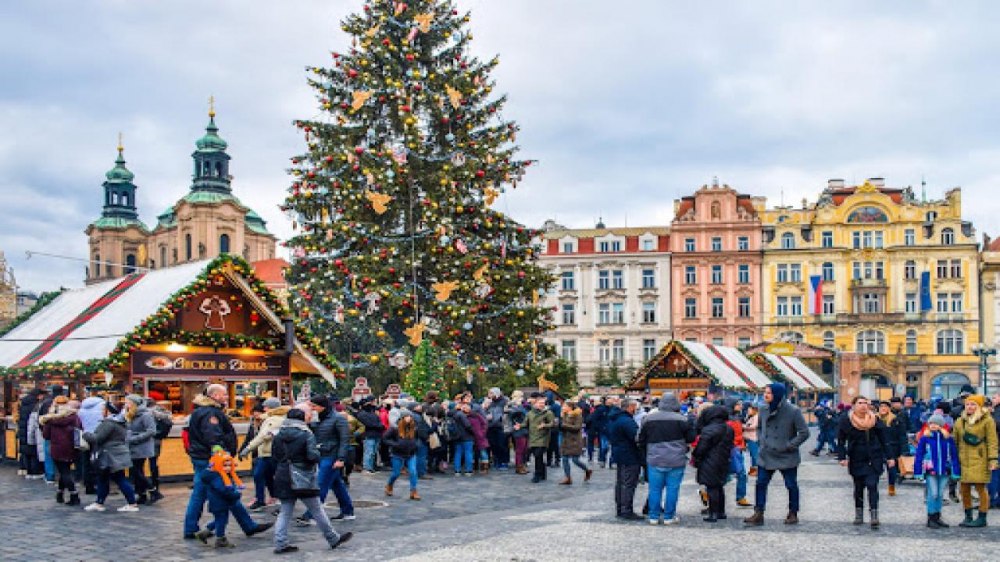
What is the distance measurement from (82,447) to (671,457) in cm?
850

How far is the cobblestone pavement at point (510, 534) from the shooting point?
1053 cm

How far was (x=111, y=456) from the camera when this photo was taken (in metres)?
13.5

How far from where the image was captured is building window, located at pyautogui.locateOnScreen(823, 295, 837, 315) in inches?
2670

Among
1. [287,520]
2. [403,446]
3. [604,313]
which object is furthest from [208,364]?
[604,313]

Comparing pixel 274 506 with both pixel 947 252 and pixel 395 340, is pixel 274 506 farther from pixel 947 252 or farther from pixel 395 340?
pixel 947 252

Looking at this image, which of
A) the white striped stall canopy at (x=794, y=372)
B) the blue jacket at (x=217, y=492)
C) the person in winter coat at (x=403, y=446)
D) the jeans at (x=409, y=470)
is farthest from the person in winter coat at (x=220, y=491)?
the white striped stall canopy at (x=794, y=372)

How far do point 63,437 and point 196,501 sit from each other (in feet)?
15.1

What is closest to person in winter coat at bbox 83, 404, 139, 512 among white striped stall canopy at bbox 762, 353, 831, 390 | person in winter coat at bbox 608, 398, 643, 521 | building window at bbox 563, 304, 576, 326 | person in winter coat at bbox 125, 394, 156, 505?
person in winter coat at bbox 125, 394, 156, 505

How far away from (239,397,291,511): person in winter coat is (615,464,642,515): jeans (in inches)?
168

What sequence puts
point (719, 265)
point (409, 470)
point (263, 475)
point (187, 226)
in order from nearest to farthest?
point (263, 475) → point (409, 470) → point (719, 265) → point (187, 226)

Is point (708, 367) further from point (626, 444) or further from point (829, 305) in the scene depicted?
point (829, 305)

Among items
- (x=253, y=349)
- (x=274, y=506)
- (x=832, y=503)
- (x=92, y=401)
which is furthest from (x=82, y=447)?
(x=832, y=503)

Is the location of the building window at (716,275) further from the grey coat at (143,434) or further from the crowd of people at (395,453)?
the grey coat at (143,434)

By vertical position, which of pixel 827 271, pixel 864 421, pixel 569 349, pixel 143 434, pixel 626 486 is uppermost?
pixel 827 271
